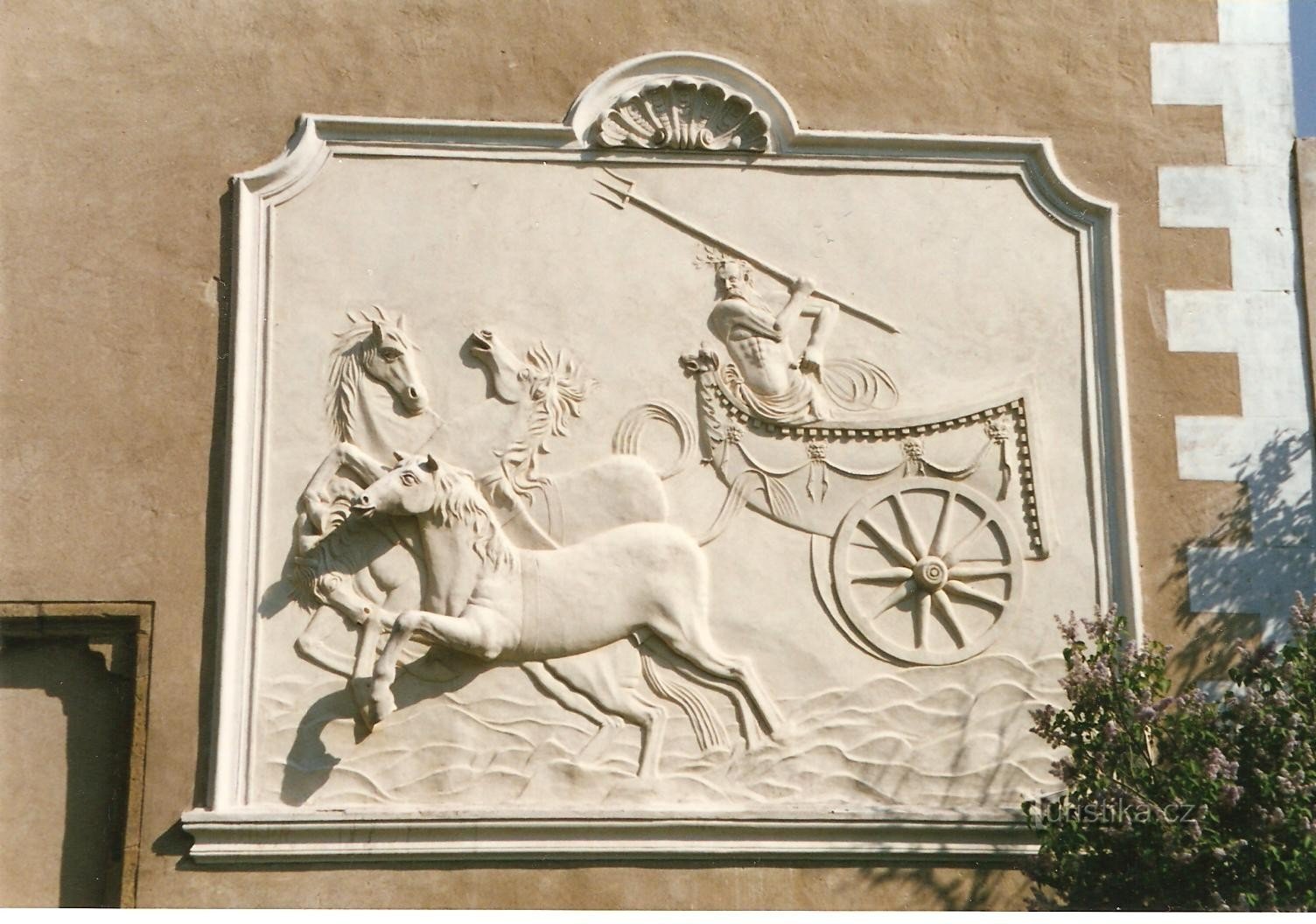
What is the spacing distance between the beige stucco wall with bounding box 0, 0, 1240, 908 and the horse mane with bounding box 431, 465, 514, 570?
82 centimetres

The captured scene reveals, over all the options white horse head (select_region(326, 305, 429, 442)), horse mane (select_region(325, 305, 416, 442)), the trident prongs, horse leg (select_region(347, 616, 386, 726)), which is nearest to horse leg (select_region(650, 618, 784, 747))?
horse leg (select_region(347, 616, 386, 726))

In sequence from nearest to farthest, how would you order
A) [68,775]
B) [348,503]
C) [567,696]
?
[68,775] → [567,696] → [348,503]

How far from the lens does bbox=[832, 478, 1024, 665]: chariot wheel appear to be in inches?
297

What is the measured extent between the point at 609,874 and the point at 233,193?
2.88 m

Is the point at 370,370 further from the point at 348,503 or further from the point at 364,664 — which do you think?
the point at 364,664

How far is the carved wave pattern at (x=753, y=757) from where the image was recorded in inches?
285

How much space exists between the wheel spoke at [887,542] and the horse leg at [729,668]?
26.3 inches

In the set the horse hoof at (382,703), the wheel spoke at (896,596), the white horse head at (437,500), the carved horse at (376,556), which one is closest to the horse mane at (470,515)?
the white horse head at (437,500)

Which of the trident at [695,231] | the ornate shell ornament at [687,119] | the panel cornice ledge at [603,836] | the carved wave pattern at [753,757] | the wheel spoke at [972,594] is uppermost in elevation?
the ornate shell ornament at [687,119]

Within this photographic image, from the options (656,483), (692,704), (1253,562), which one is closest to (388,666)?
(692,704)

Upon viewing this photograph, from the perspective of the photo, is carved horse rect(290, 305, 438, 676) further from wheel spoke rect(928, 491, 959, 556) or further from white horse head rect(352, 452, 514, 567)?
wheel spoke rect(928, 491, 959, 556)

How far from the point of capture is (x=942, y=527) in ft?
25.1

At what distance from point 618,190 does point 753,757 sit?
7.22 ft

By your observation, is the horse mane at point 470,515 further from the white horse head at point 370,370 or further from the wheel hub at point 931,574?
the wheel hub at point 931,574
